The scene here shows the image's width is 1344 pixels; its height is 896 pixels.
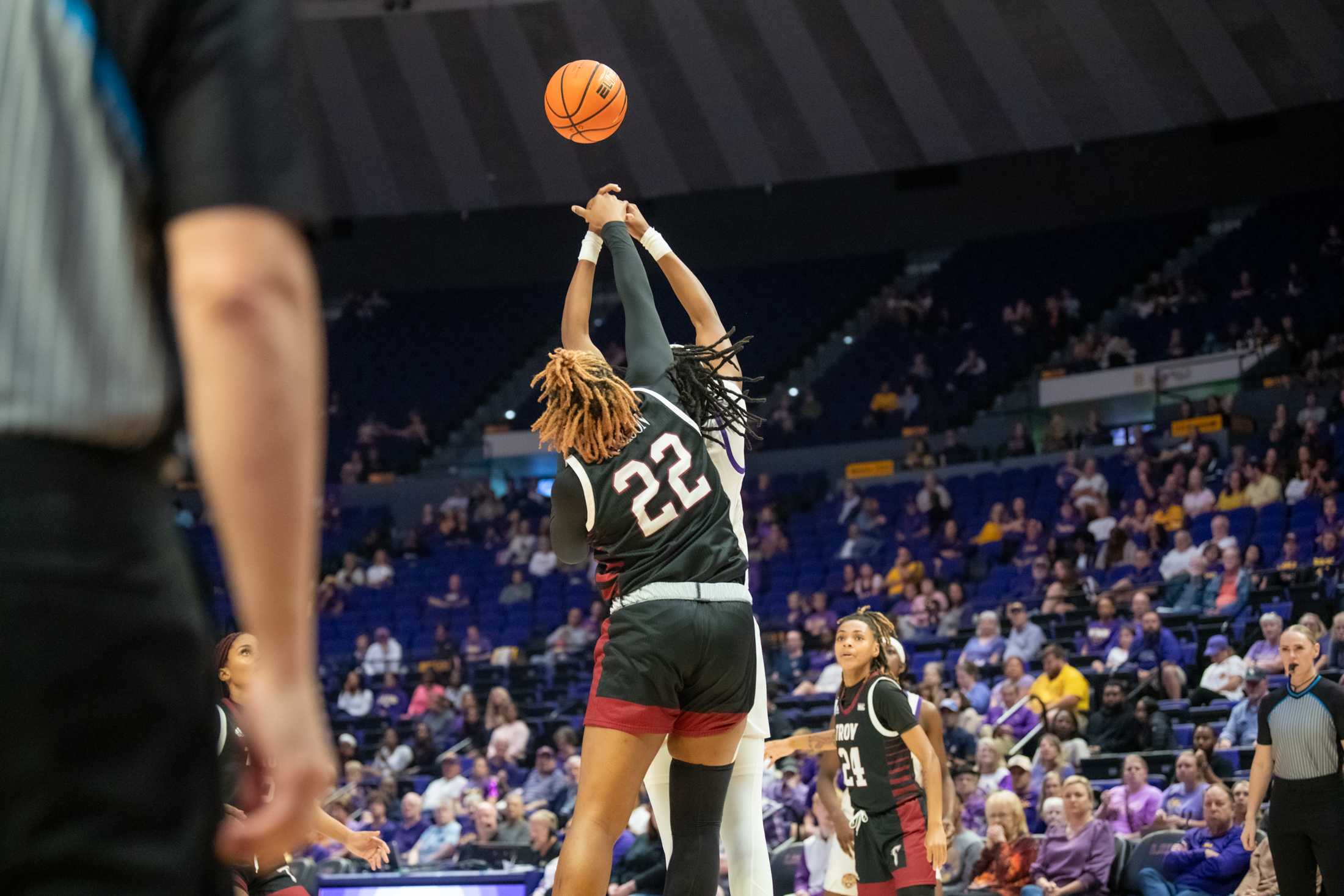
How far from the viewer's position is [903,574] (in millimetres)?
16438

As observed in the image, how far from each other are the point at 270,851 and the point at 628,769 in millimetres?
3276

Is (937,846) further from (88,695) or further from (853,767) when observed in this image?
(88,695)

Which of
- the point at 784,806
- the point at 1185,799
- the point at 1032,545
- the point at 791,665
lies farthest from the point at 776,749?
the point at 1032,545

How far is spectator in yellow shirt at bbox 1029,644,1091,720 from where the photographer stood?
445 inches

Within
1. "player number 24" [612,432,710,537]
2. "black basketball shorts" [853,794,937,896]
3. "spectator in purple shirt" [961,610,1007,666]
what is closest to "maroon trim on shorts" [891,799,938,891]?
"black basketball shorts" [853,794,937,896]

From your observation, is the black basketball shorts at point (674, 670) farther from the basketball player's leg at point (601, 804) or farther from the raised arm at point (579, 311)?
the raised arm at point (579, 311)

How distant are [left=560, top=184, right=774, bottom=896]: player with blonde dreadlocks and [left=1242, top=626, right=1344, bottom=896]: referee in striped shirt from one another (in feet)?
11.9

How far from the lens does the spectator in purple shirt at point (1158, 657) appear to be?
1130 cm

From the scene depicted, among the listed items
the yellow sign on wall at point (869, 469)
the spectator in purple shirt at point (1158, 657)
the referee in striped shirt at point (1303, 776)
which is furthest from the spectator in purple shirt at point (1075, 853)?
the yellow sign on wall at point (869, 469)

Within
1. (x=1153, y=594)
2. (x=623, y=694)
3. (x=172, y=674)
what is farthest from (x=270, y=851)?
(x=1153, y=594)

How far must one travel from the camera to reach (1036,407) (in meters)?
20.1

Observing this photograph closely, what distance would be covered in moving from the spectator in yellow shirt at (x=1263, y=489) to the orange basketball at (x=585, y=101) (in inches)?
399

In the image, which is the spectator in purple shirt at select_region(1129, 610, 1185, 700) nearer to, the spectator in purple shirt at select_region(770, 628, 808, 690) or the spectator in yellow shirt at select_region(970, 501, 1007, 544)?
the spectator in purple shirt at select_region(770, 628, 808, 690)

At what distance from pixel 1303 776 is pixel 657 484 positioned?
4.56 metres
